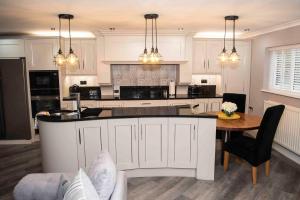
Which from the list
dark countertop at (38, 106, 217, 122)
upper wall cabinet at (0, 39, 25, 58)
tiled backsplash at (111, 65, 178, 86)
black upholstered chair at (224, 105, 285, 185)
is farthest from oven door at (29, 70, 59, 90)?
black upholstered chair at (224, 105, 285, 185)

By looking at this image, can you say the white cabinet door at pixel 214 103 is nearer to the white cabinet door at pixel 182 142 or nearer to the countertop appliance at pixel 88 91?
the white cabinet door at pixel 182 142

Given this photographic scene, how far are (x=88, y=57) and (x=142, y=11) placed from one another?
2.56 m

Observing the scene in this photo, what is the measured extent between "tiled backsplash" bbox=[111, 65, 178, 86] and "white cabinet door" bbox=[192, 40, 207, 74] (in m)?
0.49

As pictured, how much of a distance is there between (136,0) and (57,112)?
1.97 metres

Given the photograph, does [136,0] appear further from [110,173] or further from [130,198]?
[130,198]

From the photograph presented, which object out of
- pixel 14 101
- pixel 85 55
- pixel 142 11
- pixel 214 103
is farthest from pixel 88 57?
pixel 214 103

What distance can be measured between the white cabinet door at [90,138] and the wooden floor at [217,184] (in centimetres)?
67

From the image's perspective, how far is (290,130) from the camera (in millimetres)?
4012

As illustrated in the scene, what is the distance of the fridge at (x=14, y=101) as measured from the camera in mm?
4691

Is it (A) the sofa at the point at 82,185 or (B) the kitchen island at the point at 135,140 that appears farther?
(B) the kitchen island at the point at 135,140

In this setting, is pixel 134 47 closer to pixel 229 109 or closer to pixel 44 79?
pixel 44 79

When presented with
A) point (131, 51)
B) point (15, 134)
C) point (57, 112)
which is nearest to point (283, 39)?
point (131, 51)

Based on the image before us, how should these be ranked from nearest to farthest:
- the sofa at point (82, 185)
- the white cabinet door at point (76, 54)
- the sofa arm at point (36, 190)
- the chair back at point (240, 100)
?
the sofa at point (82, 185)
the sofa arm at point (36, 190)
the chair back at point (240, 100)
the white cabinet door at point (76, 54)

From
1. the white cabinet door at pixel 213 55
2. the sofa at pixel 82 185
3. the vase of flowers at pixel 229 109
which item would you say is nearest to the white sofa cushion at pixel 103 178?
the sofa at pixel 82 185
